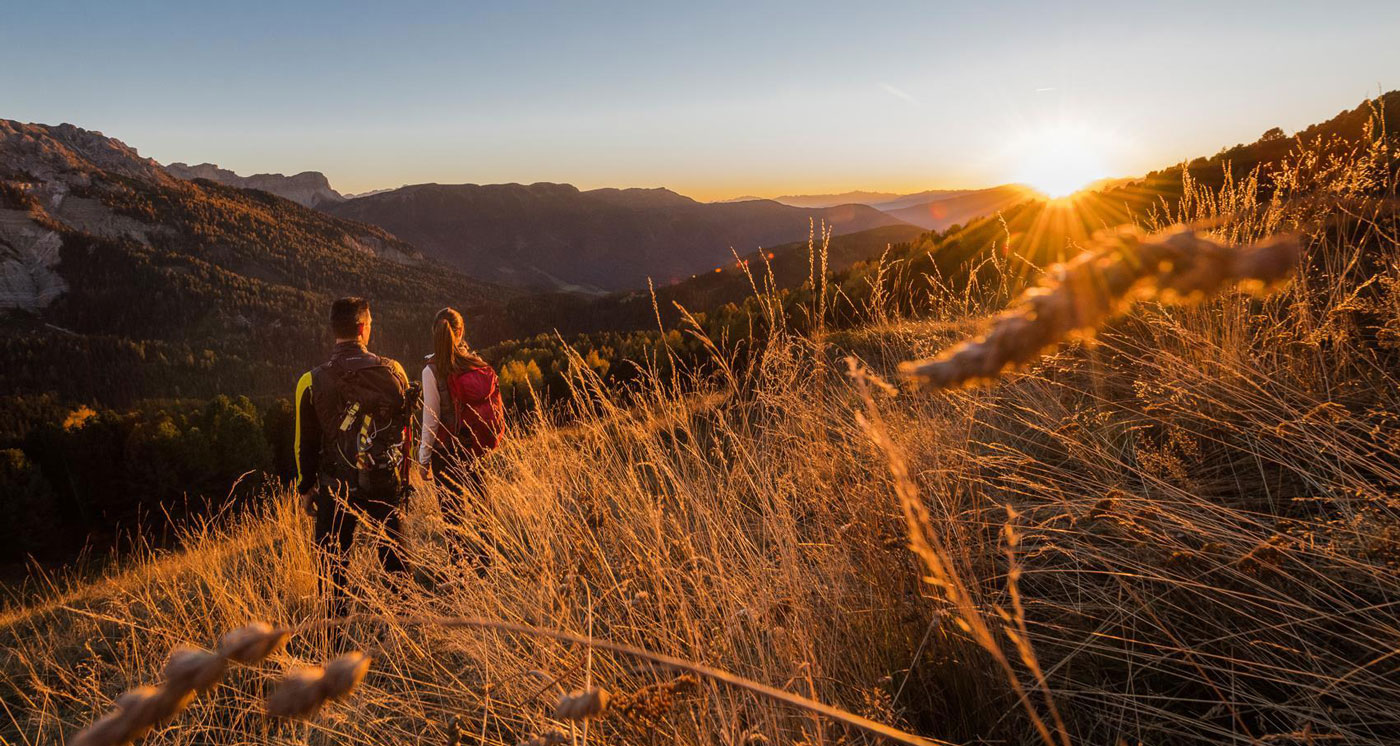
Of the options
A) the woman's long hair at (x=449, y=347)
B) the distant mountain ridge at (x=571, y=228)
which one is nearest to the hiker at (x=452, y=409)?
the woman's long hair at (x=449, y=347)

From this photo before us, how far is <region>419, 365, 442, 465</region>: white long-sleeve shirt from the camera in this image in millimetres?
4223

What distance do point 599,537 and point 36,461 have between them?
14.5 m

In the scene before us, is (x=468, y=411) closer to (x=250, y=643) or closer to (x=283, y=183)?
(x=250, y=643)

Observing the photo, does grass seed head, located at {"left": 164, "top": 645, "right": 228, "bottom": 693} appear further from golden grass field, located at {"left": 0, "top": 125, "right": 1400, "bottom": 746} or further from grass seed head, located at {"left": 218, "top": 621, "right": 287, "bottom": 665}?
golden grass field, located at {"left": 0, "top": 125, "right": 1400, "bottom": 746}

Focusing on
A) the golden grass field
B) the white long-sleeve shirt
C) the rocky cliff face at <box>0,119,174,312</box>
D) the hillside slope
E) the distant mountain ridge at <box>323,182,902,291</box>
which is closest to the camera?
the golden grass field

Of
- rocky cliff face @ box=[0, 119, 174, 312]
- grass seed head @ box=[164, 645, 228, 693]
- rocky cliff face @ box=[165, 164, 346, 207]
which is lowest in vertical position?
grass seed head @ box=[164, 645, 228, 693]

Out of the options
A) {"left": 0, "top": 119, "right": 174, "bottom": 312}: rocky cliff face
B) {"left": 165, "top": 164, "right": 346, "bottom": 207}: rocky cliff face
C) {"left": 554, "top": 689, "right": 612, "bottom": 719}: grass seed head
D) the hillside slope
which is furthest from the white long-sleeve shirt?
{"left": 165, "top": 164, "right": 346, "bottom": 207}: rocky cliff face

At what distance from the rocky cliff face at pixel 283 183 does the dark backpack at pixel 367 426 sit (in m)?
206

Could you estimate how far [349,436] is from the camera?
3.87 meters

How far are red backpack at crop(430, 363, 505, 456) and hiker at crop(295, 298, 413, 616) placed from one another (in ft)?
0.91

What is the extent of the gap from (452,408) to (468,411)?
12 centimetres

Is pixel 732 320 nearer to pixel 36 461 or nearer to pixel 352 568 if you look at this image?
Result: pixel 352 568

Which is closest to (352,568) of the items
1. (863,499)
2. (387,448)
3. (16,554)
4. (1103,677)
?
(387,448)

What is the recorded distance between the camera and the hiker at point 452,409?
4.25 metres
